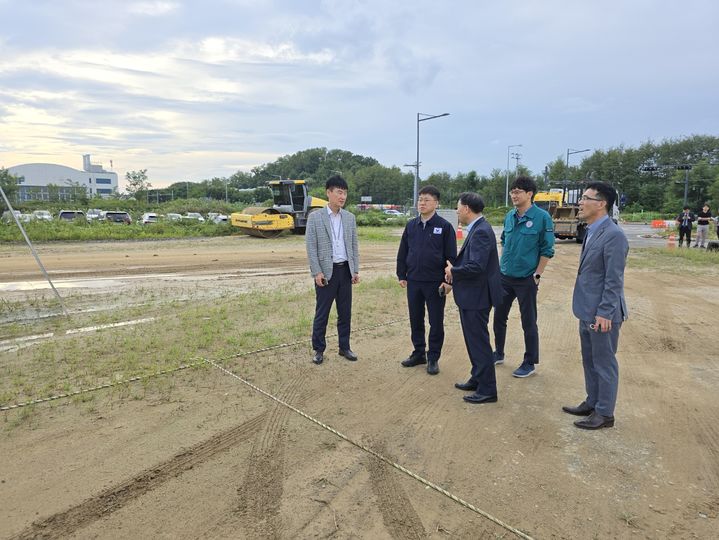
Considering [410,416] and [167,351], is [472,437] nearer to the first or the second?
[410,416]

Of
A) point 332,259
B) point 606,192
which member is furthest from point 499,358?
point 606,192

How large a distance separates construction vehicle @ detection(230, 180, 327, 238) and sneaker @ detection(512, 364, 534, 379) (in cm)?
1922

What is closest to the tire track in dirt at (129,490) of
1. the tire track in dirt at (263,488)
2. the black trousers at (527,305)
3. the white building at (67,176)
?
the tire track in dirt at (263,488)

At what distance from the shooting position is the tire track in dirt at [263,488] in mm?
2656

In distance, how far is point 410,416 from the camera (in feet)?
13.1

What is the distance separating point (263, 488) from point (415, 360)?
100 inches

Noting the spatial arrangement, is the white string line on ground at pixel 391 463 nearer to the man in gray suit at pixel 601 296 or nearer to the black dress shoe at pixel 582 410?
the man in gray suit at pixel 601 296

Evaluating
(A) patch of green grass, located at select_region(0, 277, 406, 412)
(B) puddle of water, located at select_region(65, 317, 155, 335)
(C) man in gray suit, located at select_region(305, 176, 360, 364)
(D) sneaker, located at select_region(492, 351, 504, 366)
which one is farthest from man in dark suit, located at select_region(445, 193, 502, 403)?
(B) puddle of water, located at select_region(65, 317, 155, 335)

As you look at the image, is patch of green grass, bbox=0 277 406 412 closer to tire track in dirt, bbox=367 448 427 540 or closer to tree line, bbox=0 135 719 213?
tire track in dirt, bbox=367 448 427 540

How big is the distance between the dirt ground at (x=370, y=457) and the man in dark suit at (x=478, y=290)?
25 cm

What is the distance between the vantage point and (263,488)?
2998 mm

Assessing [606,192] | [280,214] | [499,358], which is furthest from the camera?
[280,214]

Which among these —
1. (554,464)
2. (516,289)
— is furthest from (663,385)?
(554,464)

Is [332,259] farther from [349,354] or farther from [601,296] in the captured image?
[601,296]
